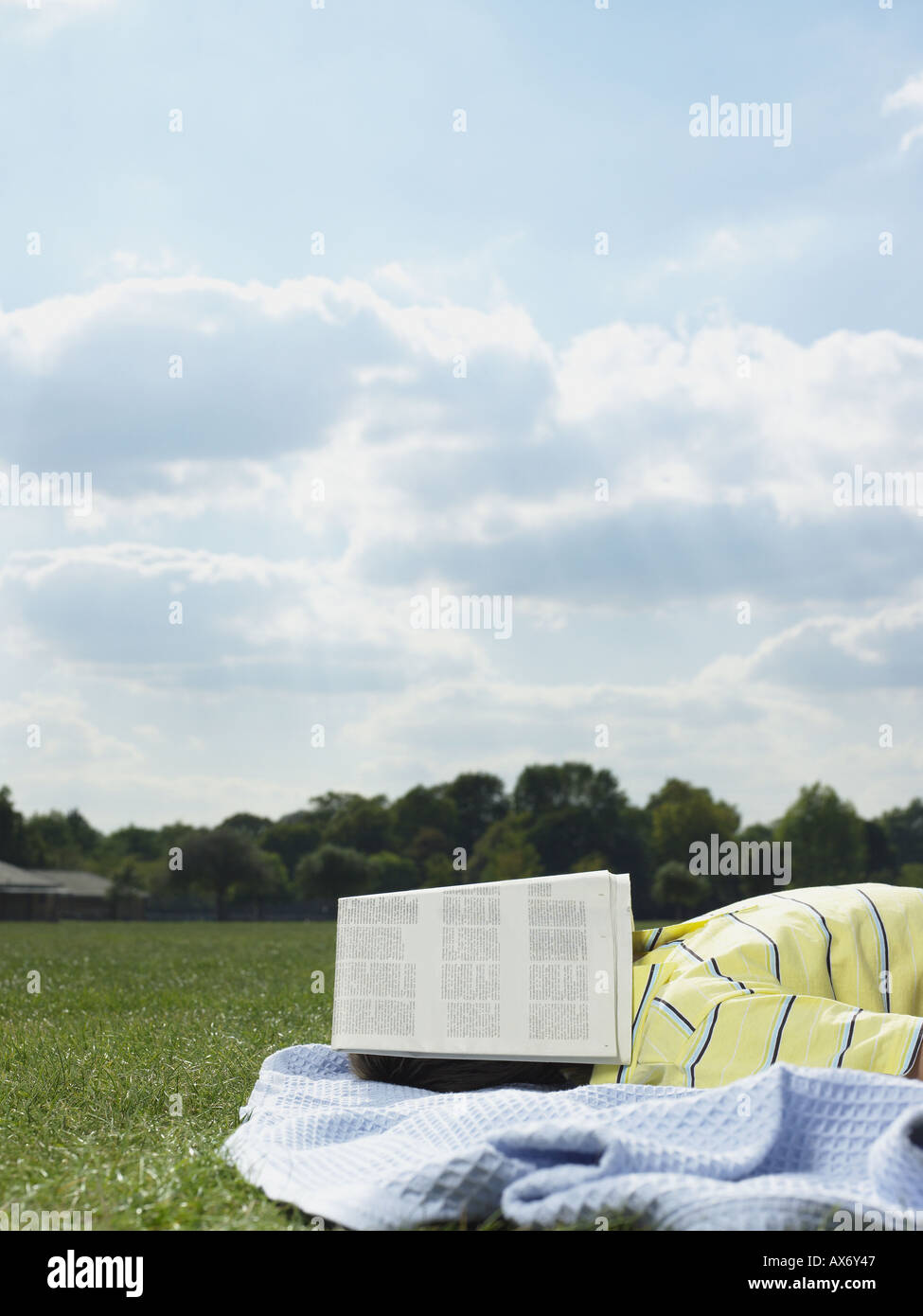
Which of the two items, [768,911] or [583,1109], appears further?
[768,911]

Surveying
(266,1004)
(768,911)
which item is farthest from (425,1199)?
(266,1004)

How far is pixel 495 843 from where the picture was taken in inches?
2749

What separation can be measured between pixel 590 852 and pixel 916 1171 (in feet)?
225

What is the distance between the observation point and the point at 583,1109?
320 centimetres

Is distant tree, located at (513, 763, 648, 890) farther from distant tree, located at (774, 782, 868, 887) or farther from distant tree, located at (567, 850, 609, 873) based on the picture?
distant tree, located at (774, 782, 868, 887)

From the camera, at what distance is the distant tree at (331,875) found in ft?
192

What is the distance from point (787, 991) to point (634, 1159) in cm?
149

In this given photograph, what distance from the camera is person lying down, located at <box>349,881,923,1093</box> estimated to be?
141 inches

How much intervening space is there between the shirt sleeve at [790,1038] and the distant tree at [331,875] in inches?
2197

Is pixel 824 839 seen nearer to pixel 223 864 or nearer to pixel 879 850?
pixel 879 850

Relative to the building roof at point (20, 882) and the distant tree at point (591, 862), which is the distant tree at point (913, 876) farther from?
the building roof at point (20, 882)
